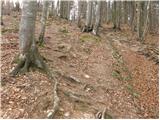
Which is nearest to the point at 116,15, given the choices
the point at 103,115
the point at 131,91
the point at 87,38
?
the point at 87,38

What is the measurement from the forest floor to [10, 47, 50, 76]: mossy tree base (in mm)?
221

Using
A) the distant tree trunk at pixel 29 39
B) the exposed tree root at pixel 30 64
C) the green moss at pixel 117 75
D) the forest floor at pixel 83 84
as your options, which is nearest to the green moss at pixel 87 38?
the forest floor at pixel 83 84

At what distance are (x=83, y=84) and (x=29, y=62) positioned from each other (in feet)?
6.18

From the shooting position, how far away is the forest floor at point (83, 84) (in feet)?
23.8

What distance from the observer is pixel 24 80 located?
816cm

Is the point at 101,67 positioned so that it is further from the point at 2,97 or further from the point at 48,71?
the point at 2,97

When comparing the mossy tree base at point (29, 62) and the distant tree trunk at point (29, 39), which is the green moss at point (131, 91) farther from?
the distant tree trunk at point (29, 39)

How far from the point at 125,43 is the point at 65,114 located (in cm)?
1268

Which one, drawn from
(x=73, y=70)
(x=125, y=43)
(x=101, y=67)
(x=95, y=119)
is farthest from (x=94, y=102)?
(x=125, y=43)

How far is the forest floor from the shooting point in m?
7.25

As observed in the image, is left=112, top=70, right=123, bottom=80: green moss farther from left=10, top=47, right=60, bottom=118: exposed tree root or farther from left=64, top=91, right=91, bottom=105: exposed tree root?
left=64, top=91, right=91, bottom=105: exposed tree root

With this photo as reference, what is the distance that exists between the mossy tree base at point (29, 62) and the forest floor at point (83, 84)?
22cm

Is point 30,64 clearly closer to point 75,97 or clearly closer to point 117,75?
point 75,97

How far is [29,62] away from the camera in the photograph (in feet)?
28.5
